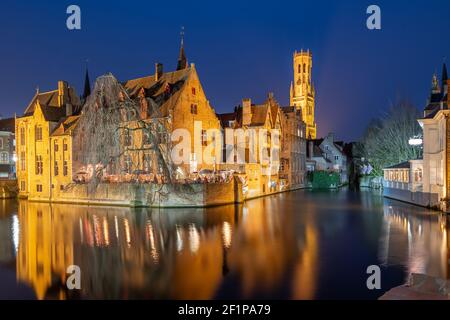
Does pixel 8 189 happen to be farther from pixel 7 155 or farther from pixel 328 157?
pixel 328 157

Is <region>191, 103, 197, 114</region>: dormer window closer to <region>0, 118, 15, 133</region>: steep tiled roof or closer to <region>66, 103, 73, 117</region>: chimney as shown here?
<region>66, 103, 73, 117</region>: chimney

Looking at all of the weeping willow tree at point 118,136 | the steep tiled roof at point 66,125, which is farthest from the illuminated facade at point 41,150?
the weeping willow tree at point 118,136

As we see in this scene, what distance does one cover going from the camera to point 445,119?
3116cm

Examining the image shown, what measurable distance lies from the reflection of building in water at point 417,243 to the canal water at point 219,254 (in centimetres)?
5

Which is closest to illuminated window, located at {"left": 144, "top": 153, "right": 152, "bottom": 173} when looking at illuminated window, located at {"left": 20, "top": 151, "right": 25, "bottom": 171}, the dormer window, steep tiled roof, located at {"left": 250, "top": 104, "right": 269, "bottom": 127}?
the dormer window

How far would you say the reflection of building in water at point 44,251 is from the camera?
49.5 ft

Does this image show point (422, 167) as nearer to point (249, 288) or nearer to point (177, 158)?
point (177, 158)

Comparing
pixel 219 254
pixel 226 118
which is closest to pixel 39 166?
pixel 226 118

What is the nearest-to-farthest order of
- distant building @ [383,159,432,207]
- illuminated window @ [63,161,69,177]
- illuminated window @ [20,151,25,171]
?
distant building @ [383,159,432,207] → illuminated window @ [63,161,69,177] → illuminated window @ [20,151,25,171]

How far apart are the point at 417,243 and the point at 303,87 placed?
123 metres

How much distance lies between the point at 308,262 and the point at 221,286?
505 cm

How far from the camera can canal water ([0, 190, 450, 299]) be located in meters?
13.5

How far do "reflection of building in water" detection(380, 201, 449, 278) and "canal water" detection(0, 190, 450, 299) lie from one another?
1.8 inches
